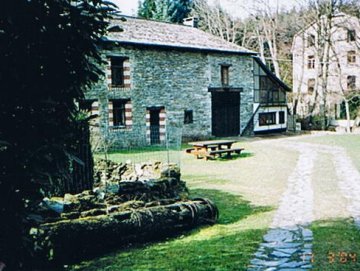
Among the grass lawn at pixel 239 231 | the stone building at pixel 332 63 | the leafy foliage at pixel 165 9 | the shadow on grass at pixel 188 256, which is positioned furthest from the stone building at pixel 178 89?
the leafy foliage at pixel 165 9

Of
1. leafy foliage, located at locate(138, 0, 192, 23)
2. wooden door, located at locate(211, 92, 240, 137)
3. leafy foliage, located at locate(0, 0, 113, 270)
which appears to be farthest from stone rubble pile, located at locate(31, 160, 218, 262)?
leafy foliage, located at locate(138, 0, 192, 23)

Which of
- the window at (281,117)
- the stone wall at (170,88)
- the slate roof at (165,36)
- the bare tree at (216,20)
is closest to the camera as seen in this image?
the stone wall at (170,88)

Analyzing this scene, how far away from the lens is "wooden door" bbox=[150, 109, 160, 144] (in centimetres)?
2364

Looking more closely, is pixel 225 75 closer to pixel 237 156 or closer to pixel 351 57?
pixel 237 156

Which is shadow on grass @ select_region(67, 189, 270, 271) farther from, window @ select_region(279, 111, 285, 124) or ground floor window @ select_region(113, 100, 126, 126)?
window @ select_region(279, 111, 285, 124)

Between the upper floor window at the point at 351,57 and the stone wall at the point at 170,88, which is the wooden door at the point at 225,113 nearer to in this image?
the stone wall at the point at 170,88

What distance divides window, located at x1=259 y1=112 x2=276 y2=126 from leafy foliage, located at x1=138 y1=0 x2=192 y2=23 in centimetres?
1786

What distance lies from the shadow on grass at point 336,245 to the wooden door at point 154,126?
16.4m

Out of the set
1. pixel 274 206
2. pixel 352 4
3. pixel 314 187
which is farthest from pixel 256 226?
pixel 352 4

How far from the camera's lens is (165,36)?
2512 centimetres

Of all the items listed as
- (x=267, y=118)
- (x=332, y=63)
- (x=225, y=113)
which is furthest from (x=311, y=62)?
(x=225, y=113)

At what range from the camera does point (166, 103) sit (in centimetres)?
2453

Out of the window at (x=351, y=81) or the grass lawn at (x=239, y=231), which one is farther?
the window at (x=351, y=81)

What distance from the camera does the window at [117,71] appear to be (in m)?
22.5
